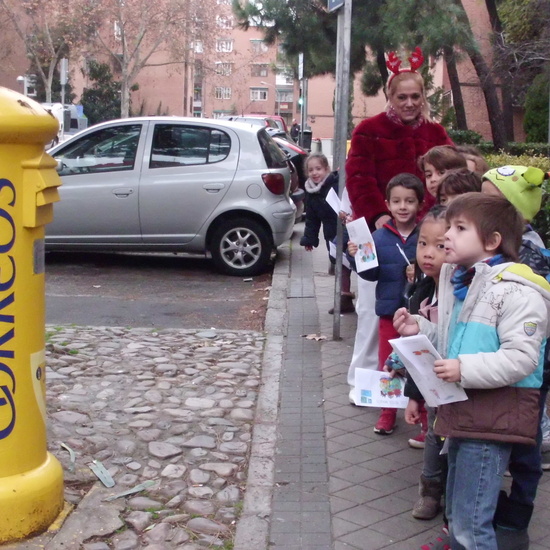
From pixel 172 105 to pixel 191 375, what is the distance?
6228cm

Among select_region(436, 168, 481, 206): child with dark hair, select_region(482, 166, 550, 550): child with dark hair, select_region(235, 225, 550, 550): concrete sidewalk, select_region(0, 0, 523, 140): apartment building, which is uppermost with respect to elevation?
select_region(0, 0, 523, 140): apartment building

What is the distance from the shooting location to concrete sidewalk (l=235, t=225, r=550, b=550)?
3.74m

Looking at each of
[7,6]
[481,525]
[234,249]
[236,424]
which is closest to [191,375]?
[236,424]

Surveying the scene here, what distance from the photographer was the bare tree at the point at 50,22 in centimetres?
4175

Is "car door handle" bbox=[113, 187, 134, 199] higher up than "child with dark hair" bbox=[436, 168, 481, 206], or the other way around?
"child with dark hair" bbox=[436, 168, 481, 206]

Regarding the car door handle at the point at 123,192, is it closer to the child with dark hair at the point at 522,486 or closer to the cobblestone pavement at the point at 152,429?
the cobblestone pavement at the point at 152,429

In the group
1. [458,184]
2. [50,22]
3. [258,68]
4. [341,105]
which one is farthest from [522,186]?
[258,68]

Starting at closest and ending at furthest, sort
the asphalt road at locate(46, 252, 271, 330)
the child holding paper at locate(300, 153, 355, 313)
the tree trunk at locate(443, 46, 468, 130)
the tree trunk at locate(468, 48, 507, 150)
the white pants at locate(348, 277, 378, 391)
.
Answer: the white pants at locate(348, 277, 378, 391) → the asphalt road at locate(46, 252, 271, 330) → the child holding paper at locate(300, 153, 355, 313) → the tree trunk at locate(443, 46, 468, 130) → the tree trunk at locate(468, 48, 507, 150)

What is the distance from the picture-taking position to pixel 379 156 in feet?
17.7

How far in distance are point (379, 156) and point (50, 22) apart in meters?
42.1

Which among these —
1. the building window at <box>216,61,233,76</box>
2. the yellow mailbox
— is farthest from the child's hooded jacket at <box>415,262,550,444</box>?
the building window at <box>216,61,233,76</box>

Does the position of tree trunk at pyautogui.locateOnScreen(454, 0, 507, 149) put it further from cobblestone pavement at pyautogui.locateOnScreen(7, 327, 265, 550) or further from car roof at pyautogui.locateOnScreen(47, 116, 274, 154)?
cobblestone pavement at pyautogui.locateOnScreen(7, 327, 265, 550)

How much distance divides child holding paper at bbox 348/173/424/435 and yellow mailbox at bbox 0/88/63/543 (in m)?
1.95

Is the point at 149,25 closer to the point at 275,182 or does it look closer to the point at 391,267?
the point at 275,182
